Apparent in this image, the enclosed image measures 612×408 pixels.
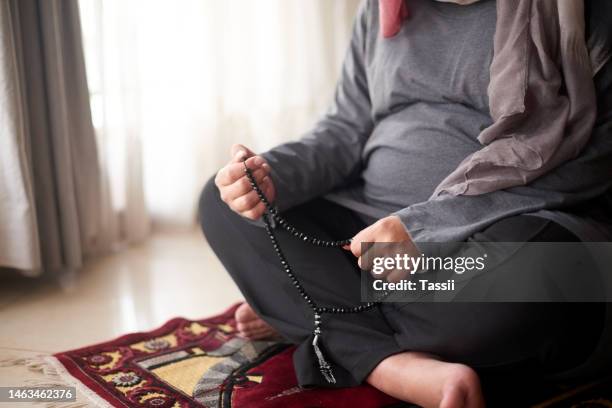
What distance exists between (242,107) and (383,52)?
101 cm

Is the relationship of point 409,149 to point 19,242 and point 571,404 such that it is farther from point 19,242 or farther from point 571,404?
point 19,242

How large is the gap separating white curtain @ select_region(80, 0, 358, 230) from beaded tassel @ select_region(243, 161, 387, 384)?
801 mm

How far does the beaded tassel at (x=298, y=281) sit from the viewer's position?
107 cm

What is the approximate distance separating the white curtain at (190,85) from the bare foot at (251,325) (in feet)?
2.38

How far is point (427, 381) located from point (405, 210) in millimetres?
245

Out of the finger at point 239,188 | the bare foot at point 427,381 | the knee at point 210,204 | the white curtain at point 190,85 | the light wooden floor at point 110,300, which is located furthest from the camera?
the white curtain at point 190,85

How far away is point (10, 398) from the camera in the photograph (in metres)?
1.08

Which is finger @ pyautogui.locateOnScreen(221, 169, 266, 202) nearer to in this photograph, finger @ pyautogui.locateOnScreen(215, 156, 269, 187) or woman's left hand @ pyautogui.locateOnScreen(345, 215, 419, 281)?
finger @ pyautogui.locateOnScreen(215, 156, 269, 187)

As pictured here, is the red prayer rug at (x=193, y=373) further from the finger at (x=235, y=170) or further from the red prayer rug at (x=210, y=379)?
the finger at (x=235, y=170)

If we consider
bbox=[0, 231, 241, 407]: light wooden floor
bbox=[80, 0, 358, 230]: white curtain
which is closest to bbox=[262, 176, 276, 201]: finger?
bbox=[0, 231, 241, 407]: light wooden floor

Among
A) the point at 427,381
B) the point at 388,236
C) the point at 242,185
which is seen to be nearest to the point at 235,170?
the point at 242,185

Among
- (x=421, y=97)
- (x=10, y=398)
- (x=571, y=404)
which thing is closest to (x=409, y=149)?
(x=421, y=97)

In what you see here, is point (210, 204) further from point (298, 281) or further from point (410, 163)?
point (410, 163)

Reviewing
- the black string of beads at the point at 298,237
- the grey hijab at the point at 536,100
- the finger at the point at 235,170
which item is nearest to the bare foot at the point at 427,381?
the black string of beads at the point at 298,237
